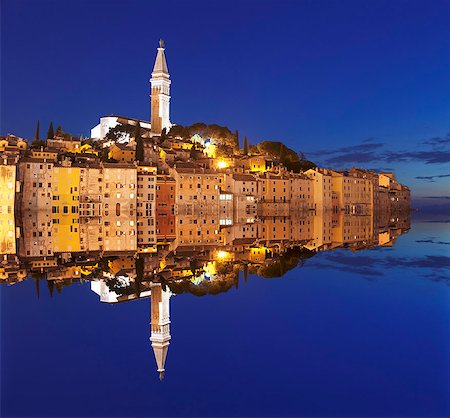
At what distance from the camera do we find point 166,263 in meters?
17.7

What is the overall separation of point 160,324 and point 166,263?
698 centimetres

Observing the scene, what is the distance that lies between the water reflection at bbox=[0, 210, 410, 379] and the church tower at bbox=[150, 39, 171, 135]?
1686 inches

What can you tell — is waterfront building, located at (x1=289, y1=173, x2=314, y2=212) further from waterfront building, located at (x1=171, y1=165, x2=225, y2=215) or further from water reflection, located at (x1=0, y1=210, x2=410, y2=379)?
water reflection, located at (x1=0, y1=210, x2=410, y2=379)

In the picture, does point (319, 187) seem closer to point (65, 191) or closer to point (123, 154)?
point (123, 154)

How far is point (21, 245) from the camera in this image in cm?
1986

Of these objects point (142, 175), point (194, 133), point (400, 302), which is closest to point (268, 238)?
point (400, 302)

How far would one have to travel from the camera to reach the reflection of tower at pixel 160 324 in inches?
340

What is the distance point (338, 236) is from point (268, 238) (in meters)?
4.88

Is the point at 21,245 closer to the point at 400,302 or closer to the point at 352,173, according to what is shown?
the point at 400,302

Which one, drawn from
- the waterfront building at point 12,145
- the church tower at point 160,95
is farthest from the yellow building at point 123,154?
the church tower at point 160,95

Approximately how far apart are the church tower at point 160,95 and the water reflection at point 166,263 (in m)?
42.8

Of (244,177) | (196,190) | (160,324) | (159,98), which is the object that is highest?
(159,98)

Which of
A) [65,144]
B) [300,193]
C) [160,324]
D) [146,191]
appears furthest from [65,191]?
[160,324]

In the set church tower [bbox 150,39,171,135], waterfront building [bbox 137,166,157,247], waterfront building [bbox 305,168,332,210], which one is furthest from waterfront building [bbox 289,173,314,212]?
church tower [bbox 150,39,171,135]
